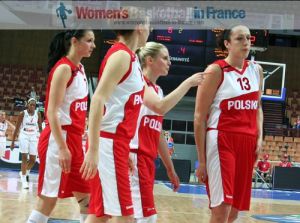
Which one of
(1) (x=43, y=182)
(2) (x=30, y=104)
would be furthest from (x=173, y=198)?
(1) (x=43, y=182)

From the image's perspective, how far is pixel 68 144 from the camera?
392 centimetres

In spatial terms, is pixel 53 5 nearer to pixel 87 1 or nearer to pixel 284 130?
pixel 87 1

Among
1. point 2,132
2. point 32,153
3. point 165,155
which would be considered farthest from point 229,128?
point 2,132

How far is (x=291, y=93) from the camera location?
24688mm

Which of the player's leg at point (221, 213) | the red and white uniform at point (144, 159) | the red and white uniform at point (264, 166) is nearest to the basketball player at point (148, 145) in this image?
the red and white uniform at point (144, 159)

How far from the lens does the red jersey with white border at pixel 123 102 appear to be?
117 inches

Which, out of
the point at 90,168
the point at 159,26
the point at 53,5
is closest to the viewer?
the point at 90,168

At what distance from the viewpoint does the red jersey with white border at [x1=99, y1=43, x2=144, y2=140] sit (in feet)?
9.73

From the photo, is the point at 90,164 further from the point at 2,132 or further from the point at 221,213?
the point at 2,132

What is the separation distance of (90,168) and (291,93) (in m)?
23.1

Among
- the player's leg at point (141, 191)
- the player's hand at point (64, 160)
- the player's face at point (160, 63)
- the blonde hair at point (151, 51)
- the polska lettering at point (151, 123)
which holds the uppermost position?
the blonde hair at point (151, 51)

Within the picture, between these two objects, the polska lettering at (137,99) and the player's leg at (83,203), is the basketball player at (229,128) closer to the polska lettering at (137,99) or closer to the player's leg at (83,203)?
the polska lettering at (137,99)

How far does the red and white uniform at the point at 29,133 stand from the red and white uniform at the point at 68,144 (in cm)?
724

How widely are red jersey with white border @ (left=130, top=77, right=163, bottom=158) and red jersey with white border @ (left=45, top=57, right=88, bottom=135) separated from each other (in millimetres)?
581
